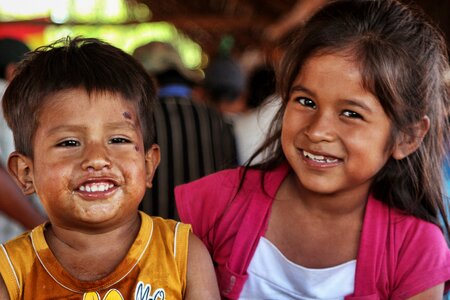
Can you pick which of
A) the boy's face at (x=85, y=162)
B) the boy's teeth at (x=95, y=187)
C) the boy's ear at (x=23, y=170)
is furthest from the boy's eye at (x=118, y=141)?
the boy's ear at (x=23, y=170)

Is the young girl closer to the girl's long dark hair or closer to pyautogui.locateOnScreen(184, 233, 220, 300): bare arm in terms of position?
the girl's long dark hair

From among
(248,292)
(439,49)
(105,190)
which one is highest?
(439,49)

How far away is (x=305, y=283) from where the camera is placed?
196 cm

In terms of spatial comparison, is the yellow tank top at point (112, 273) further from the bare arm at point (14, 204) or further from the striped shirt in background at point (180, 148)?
the striped shirt in background at point (180, 148)

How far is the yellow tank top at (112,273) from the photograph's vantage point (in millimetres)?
1638

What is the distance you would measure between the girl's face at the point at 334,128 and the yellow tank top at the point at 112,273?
0.41 meters

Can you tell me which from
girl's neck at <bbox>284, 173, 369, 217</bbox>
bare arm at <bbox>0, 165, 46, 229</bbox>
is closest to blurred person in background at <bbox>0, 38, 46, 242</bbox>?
bare arm at <bbox>0, 165, 46, 229</bbox>

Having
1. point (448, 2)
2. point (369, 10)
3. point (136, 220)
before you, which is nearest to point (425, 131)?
point (369, 10)

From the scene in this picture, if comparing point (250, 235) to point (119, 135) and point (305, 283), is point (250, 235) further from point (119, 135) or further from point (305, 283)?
point (119, 135)

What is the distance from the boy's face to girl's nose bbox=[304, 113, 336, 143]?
471mm

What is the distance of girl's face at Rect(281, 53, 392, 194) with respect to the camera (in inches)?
73.2

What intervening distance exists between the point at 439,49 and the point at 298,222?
0.65 metres

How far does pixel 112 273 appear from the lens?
168 centimetres

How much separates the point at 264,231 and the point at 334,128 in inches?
15.0
